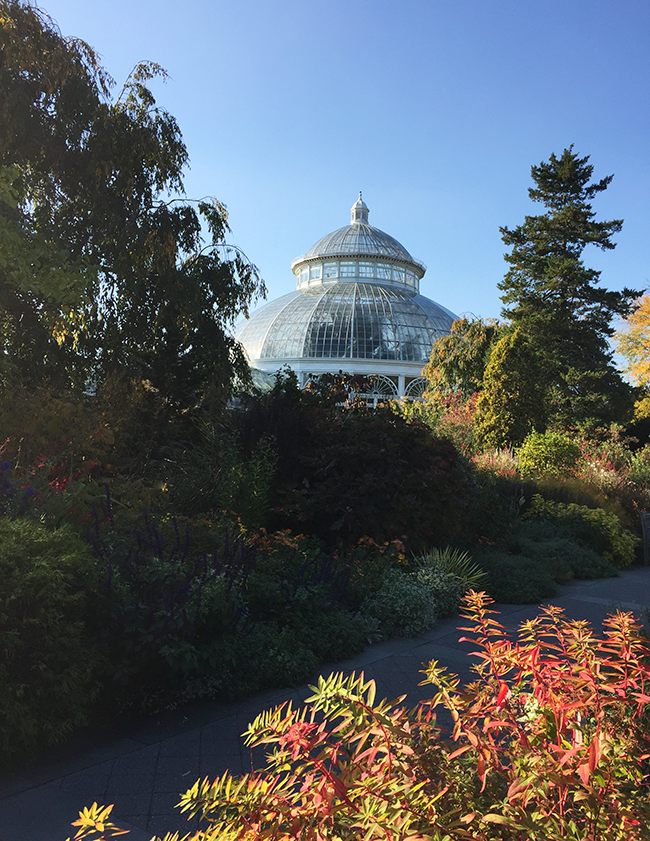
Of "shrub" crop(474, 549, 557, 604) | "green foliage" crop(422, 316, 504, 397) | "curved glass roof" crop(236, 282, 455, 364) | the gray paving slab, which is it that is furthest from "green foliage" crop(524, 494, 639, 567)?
"curved glass roof" crop(236, 282, 455, 364)

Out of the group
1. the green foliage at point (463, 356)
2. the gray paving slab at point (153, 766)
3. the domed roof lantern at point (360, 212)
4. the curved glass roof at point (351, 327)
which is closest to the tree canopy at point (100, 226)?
the gray paving slab at point (153, 766)

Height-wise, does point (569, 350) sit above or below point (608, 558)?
above

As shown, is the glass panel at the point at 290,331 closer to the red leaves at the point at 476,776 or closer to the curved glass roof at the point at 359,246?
the curved glass roof at the point at 359,246

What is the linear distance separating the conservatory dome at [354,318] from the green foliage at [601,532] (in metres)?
22.2

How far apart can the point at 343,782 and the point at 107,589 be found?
241cm

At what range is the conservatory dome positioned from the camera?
3478cm

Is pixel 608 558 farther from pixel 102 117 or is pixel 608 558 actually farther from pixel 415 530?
pixel 102 117

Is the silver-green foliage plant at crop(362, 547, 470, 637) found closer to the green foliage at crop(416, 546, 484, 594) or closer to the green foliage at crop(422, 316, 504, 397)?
the green foliage at crop(416, 546, 484, 594)

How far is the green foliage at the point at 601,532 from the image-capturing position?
9078 mm

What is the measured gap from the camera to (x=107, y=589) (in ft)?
11.5

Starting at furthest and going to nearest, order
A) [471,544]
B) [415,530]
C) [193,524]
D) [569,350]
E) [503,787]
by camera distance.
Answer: [569,350] → [471,544] → [415,530] → [193,524] → [503,787]

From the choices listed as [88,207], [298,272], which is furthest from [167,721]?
[298,272]

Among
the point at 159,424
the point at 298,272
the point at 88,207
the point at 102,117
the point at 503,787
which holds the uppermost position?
the point at 298,272

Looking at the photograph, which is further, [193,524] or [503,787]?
[193,524]
